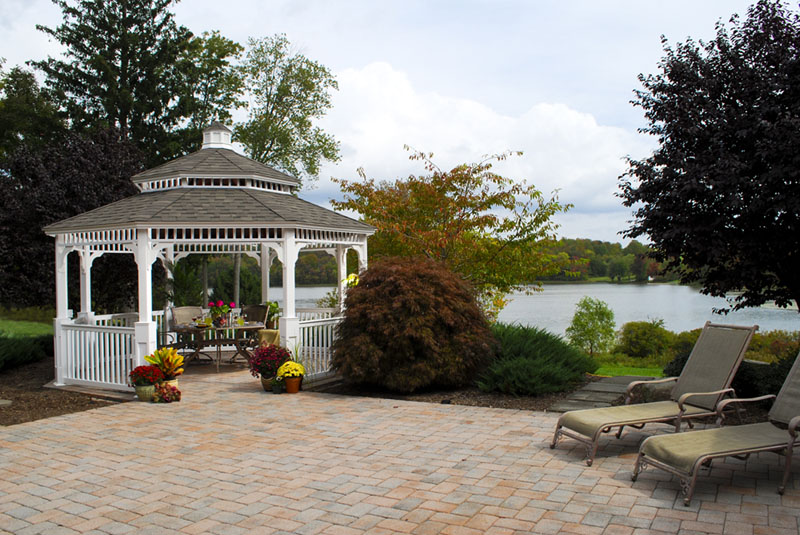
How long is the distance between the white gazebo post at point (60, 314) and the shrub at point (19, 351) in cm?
251

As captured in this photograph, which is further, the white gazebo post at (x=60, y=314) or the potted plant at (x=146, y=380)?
the white gazebo post at (x=60, y=314)

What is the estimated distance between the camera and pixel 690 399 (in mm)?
5941

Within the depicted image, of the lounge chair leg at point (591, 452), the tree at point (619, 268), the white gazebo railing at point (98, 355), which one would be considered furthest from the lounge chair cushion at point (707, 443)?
the tree at point (619, 268)

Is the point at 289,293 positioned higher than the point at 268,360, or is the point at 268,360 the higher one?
the point at 289,293

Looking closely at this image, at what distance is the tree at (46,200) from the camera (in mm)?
13102

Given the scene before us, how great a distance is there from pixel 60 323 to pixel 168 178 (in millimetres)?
3268

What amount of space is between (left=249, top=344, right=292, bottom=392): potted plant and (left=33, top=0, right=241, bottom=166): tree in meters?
14.9

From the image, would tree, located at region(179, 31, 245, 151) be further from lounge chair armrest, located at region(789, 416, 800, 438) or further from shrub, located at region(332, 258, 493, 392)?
lounge chair armrest, located at region(789, 416, 800, 438)

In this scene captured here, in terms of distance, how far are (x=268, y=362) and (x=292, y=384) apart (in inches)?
18.8

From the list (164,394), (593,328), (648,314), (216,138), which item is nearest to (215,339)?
(164,394)

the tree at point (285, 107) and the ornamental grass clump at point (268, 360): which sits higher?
the tree at point (285, 107)

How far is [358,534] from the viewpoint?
3820mm

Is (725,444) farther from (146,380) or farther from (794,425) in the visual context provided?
(146,380)

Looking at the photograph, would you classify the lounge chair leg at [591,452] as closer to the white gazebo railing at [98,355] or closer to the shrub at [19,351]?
the white gazebo railing at [98,355]
